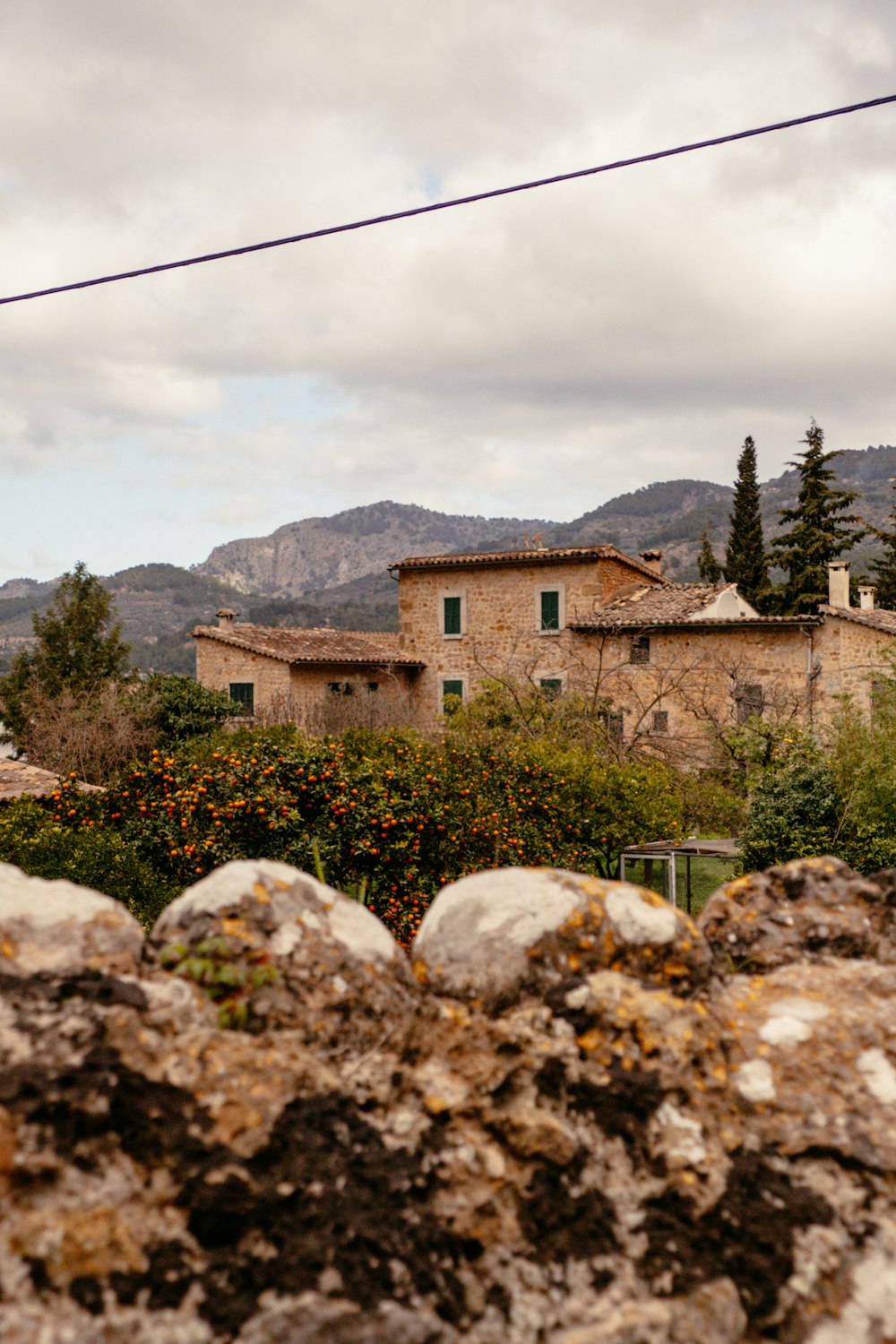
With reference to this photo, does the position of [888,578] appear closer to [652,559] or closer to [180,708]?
[652,559]

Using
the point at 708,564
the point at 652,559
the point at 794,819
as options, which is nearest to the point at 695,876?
the point at 794,819

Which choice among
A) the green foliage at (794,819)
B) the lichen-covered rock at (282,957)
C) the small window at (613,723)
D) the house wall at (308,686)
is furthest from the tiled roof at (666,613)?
the lichen-covered rock at (282,957)

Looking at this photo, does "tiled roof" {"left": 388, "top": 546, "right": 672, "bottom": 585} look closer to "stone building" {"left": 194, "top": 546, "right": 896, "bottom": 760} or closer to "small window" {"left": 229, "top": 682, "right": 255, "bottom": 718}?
"stone building" {"left": 194, "top": 546, "right": 896, "bottom": 760}

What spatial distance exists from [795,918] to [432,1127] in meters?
1.20

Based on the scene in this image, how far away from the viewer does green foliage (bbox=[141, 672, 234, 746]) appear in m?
26.1

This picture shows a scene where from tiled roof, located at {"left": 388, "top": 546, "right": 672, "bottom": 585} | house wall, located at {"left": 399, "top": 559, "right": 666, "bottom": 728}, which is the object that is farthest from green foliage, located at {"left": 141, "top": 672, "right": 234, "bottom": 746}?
tiled roof, located at {"left": 388, "top": 546, "right": 672, "bottom": 585}

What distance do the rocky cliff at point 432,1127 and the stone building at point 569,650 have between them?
2370 centimetres

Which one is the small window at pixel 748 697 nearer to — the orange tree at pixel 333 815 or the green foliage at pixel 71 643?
the orange tree at pixel 333 815

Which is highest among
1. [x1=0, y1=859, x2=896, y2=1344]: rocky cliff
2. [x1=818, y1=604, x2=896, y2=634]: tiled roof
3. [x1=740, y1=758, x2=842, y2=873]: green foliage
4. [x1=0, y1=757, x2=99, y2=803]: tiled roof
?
[x1=818, y1=604, x2=896, y2=634]: tiled roof

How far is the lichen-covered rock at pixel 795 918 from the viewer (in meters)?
2.74

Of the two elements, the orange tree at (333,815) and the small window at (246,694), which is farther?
the small window at (246,694)

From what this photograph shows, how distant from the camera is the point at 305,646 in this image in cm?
3625

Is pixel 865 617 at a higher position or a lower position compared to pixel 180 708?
higher

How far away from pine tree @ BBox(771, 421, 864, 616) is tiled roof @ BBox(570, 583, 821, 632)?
11.5m
